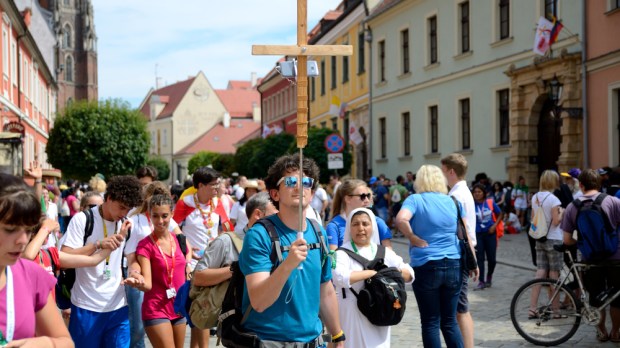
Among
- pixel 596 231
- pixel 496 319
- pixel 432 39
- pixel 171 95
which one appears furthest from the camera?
pixel 171 95

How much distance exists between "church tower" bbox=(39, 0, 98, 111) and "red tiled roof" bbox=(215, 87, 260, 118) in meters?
21.4

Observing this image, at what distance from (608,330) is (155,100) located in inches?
4286

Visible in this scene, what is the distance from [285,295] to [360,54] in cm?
3460

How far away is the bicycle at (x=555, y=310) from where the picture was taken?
805 centimetres

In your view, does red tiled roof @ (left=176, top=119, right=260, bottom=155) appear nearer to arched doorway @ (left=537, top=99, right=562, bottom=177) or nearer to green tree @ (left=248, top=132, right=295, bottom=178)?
green tree @ (left=248, top=132, right=295, bottom=178)

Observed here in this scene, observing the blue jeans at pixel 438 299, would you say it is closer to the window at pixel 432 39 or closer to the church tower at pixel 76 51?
the window at pixel 432 39

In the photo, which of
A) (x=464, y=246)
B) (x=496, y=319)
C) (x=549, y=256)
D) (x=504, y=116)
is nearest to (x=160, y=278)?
(x=464, y=246)

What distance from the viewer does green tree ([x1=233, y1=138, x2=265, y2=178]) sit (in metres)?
44.5

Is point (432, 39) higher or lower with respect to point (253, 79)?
lower

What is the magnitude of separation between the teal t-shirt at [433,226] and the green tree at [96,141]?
44.0 m

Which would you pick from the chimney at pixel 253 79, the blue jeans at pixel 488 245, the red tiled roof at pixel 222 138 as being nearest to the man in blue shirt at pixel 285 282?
the blue jeans at pixel 488 245

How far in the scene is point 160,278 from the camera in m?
6.09

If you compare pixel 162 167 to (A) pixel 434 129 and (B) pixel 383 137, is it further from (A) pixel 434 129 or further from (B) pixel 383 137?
(A) pixel 434 129

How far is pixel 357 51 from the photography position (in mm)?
38188
